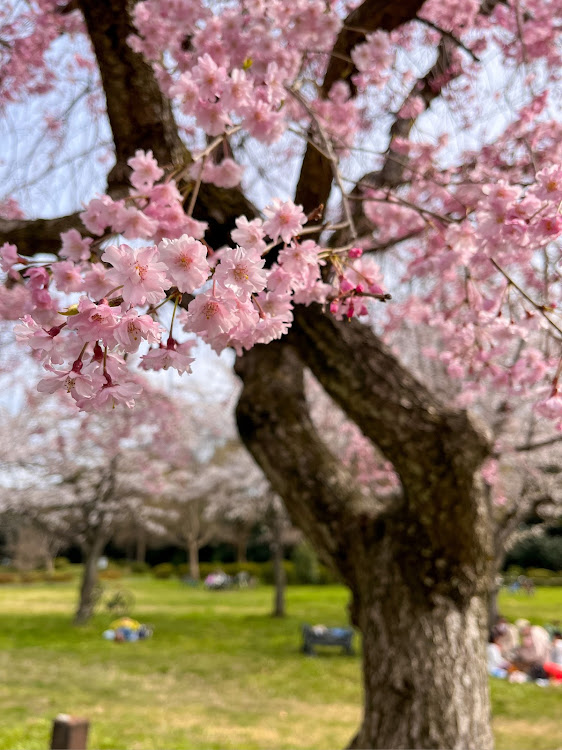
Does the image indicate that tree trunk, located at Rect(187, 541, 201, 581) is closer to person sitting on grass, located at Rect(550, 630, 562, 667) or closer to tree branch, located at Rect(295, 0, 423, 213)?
person sitting on grass, located at Rect(550, 630, 562, 667)

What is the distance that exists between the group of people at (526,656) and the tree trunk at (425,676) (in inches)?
209

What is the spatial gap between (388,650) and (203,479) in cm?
1540

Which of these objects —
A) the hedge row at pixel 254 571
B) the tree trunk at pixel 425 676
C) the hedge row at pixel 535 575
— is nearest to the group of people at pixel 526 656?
the tree trunk at pixel 425 676

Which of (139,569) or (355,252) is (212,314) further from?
(139,569)

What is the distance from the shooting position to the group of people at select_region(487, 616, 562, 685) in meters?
7.62

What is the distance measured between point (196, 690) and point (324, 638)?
2.71 meters

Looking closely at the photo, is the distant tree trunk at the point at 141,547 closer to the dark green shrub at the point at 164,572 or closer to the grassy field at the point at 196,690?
the dark green shrub at the point at 164,572

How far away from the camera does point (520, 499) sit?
901 centimetres

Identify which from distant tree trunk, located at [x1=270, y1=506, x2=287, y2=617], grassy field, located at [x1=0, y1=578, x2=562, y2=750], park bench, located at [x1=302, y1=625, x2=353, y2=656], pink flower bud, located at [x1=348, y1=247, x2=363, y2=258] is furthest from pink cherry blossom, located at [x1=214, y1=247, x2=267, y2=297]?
distant tree trunk, located at [x1=270, y1=506, x2=287, y2=617]

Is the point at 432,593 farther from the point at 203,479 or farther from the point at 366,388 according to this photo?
the point at 203,479

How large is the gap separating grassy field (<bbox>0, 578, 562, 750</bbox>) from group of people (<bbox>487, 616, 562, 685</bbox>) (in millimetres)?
368

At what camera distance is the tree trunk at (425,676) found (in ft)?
9.24

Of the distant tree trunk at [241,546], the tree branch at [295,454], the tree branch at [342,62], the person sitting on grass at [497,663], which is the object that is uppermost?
the tree branch at [342,62]

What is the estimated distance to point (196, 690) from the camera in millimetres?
6785
